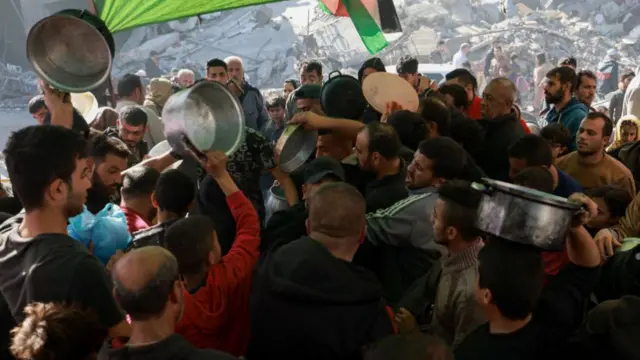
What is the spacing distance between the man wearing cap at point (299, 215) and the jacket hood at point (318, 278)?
61cm

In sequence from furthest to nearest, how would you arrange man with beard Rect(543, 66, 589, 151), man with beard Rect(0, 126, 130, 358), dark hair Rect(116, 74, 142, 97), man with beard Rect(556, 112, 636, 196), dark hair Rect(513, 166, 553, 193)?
dark hair Rect(116, 74, 142, 97) < man with beard Rect(543, 66, 589, 151) < man with beard Rect(556, 112, 636, 196) < dark hair Rect(513, 166, 553, 193) < man with beard Rect(0, 126, 130, 358)

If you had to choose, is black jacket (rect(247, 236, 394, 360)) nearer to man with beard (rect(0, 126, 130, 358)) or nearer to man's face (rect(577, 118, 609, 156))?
man with beard (rect(0, 126, 130, 358))

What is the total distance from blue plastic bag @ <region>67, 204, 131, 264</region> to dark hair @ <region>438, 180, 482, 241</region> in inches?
48.7

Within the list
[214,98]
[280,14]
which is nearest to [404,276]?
[214,98]

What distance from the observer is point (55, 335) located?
4.94 ft

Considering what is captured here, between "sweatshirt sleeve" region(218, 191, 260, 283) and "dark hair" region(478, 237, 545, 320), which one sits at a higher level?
"dark hair" region(478, 237, 545, 320)

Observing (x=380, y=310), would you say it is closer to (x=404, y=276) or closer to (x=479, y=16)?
(x=404, y=276)

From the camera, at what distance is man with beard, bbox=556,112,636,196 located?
12.4 ft

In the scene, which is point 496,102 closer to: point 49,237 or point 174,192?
point 174,192

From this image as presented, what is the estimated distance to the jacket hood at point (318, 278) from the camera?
6.15 ft

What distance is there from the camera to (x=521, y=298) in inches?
71.1

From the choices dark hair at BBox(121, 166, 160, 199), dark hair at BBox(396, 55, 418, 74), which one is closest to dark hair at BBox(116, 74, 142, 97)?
dark hair at BBox(396, 55, 418, 74)

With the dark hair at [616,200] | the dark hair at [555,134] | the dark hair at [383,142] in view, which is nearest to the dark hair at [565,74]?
the dark hair at [555,134]

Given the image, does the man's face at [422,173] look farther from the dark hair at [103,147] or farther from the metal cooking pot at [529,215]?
the dark hair at [103,147]
